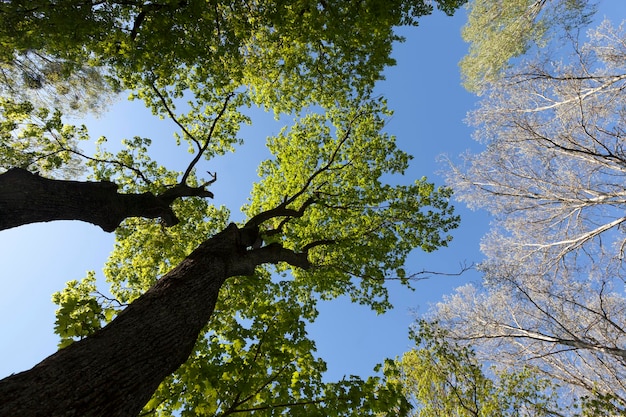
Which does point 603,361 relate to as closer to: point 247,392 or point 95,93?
point 247,392

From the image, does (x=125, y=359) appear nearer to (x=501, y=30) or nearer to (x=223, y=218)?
(x=223, y=218)

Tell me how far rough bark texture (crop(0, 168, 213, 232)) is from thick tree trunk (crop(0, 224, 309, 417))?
1506 millimetres

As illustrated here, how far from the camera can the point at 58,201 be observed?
4715 millimetres

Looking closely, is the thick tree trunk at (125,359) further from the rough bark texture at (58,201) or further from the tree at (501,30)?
the tree at (501,30)

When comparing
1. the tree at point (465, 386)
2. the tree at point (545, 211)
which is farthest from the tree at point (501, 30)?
the tree at point (465, 386)

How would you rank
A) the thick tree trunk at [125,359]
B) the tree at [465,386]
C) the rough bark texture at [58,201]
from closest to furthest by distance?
the thick tree trunk at [125,359] → the rough bark texture at [58,201] → the tree at [465,386]

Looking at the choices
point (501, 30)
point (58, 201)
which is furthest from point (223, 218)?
point (501, 30)

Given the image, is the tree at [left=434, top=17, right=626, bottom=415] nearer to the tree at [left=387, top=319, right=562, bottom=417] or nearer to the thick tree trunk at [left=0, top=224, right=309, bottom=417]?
the tree at [left=387, top=319, right=562, bottom=417]

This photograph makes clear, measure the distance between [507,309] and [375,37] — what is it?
33.5ft

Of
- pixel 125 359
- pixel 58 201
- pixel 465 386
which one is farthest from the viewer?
pixel 465 386

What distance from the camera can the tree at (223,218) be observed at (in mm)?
3646

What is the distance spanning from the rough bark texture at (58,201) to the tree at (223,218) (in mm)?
82

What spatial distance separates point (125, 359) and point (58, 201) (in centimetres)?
272

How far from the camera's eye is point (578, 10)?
39.0ft
